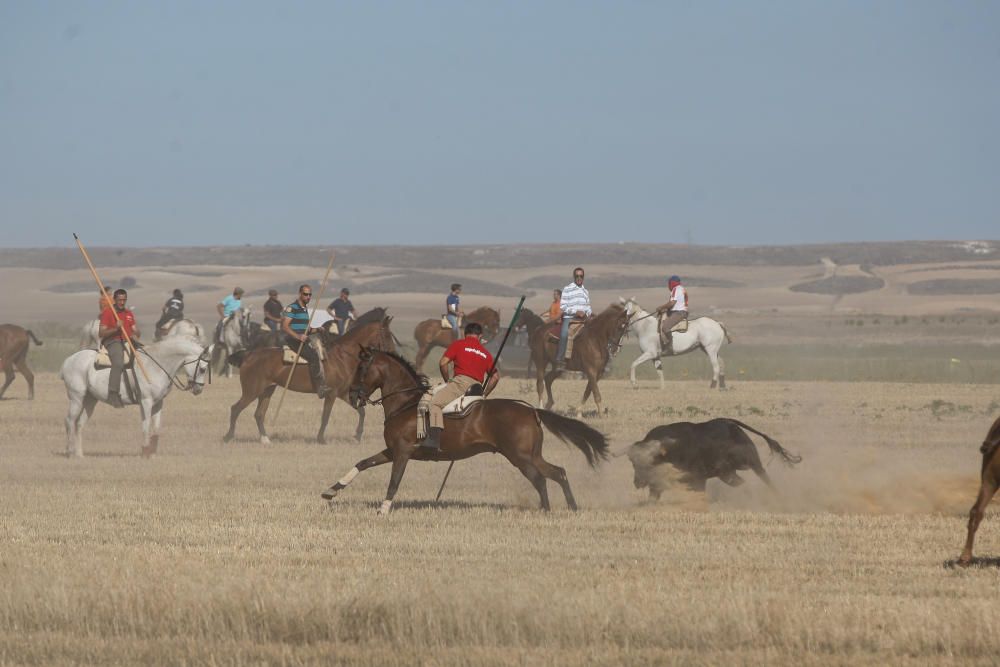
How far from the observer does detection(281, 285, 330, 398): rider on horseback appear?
24.8 m

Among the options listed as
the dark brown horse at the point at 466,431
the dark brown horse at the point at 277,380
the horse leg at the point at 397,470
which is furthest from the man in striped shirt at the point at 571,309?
the horse leg at the point at 397,470

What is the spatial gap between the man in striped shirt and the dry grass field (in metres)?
7.33

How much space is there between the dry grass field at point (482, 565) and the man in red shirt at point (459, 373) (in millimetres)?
857

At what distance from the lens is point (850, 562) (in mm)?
12727

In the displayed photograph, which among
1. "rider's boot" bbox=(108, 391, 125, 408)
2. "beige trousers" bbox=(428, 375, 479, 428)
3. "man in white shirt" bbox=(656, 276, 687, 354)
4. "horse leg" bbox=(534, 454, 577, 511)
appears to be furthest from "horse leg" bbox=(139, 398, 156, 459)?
"man in white shirt" bbox=(656, 276, 687, 354)

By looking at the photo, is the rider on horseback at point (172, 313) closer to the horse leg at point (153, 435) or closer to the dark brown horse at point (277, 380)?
the dark brown horse at point (277, 380)

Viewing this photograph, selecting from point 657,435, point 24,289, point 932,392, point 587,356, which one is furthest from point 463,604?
point 24,289

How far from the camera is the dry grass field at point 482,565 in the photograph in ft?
31.9

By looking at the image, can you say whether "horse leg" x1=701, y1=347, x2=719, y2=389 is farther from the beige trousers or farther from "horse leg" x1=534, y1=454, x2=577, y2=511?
the beige trousers

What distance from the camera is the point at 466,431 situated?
15492mm

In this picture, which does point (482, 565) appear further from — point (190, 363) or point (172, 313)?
point (172, 313)

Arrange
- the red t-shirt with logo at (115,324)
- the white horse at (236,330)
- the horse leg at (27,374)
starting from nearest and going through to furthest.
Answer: the red t-shirt with logo at (115,324) < the horse leg at (27,374) < the white horse at (236,330)

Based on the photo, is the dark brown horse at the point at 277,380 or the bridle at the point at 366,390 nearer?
the bridle at the point at 366,390

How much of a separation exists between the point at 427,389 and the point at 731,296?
104417 millimetres
